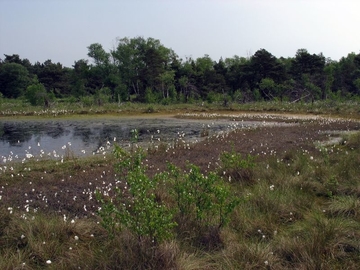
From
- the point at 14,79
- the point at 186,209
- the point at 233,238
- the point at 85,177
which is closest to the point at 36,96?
the point at 14,79

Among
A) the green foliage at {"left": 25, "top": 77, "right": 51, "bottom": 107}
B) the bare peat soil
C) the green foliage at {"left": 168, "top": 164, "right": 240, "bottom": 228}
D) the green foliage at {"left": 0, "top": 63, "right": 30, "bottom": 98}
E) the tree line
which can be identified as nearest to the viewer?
the green foliage at {"left": 168, "top": 164, "right": 240, "bottom": 228}

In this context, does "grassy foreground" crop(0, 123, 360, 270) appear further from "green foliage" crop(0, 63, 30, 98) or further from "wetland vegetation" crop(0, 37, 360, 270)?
"green foliage" crop(0, 63, 30, 98)

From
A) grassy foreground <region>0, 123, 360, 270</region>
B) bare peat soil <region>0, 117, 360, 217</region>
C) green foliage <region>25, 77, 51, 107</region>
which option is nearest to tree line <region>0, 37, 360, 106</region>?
green foliage <region>25, 77, 51, 107</region>

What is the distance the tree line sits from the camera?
4759 cm

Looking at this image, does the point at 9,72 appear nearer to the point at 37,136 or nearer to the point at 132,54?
the point at 132,54

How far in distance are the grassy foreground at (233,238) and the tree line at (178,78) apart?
117 ft

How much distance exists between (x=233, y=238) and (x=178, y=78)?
54630mm

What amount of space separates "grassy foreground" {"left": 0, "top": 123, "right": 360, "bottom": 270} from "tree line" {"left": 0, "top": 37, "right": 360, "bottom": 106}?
35681 millimetres

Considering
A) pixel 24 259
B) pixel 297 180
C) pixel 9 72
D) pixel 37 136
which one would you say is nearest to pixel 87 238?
pixel 24 259

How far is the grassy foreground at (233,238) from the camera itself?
13.7 ft

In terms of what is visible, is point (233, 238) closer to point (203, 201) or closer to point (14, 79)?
point (203, 201)

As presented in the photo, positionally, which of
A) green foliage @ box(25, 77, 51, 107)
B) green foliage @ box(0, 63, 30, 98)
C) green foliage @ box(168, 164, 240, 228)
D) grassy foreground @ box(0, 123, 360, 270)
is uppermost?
green foliage @ box(0, 63, 30, 98)

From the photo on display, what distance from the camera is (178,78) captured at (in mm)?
58625

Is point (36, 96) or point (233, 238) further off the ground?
point (36, 96)
